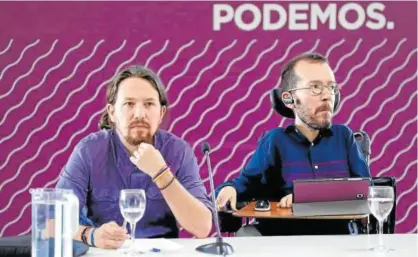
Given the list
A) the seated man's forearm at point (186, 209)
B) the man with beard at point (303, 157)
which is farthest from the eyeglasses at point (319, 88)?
the seated man's forearm at point (186, 209)

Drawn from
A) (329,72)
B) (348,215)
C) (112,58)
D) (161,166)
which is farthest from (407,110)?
(161,166)

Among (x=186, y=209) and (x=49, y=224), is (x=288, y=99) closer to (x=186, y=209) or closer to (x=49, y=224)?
(x=186, y=209)

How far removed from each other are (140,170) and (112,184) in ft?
0.43

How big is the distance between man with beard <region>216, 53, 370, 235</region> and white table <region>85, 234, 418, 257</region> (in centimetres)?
79

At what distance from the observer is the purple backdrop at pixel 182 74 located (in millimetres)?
4312

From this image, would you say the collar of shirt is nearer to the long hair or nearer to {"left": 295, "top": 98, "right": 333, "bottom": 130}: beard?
{"left": 295, "top": 98, "right": 333, "bottom": 130}: beard

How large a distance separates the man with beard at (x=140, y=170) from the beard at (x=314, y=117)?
33.8 inches

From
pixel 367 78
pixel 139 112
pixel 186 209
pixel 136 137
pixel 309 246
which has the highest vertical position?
pixel 367 78

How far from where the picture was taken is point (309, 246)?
2516mm

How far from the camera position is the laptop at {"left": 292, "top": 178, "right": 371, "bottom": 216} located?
3.09m

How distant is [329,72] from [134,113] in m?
1.23

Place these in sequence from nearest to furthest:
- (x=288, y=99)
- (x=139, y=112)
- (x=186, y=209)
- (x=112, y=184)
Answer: (x=186, y=209) < (x=112, y=184) < (x=139, y=112) < (x=288, y=99)

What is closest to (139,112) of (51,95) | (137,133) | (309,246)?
(137,133)

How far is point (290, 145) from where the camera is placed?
3.65 meters
